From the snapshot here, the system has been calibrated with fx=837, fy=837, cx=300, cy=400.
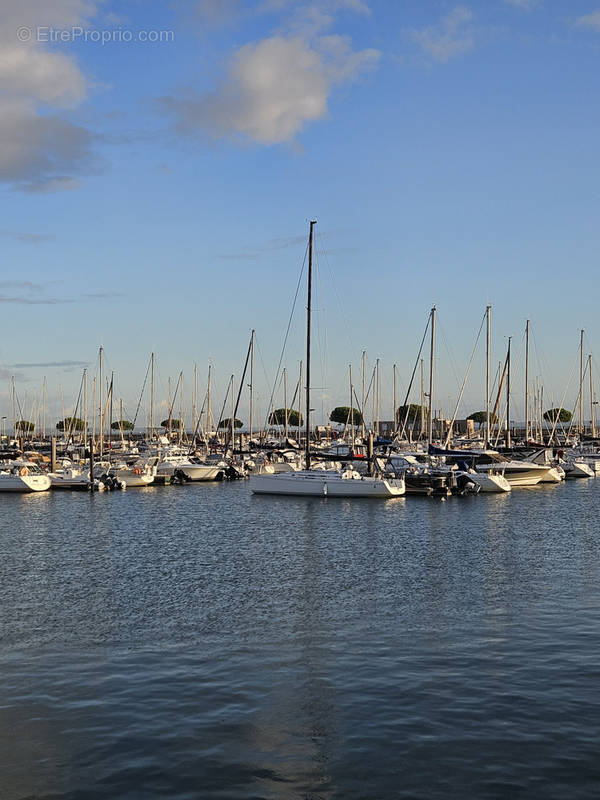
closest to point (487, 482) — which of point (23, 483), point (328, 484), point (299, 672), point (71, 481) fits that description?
point (328, 484)

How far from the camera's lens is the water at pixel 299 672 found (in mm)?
12680

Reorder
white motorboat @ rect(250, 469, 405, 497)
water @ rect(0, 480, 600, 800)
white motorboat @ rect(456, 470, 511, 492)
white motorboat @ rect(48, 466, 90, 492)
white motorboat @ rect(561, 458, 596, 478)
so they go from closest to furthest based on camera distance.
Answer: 1. water @ rect(0, 480, 600, 800)
2. white motorboat @ rect(250, 469, 405, 497)
3. white motorboat @ rect(456, 470, 511, 492)
4. white motorboat @ rect(48, 466, 90, 492)
5. white motorboat @ rect(561, 458, 596, 478)

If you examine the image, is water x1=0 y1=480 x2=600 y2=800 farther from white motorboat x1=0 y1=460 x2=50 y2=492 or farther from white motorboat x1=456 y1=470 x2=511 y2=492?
white motorboat x1=0 y1=460 x2=50 y2=492

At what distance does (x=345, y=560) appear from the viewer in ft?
112

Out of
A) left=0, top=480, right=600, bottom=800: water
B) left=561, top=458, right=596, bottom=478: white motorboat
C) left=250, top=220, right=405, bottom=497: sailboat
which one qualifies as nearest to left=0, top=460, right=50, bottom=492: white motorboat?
left=250, top=220, right=405, bottom=497: sailboat

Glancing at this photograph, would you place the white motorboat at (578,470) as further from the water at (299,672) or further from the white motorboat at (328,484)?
the water at (299,672)

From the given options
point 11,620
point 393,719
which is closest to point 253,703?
point 393,719

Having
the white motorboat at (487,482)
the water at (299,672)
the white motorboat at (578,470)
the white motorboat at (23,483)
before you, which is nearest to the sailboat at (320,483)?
the white motorboat at (487,482)

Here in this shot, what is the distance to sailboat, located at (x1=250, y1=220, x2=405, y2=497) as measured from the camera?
206ft

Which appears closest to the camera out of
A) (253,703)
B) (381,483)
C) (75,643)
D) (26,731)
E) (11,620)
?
(26,731)

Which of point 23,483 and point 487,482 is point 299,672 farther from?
point 23,483

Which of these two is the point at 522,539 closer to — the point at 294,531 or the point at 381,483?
the point at 294,531

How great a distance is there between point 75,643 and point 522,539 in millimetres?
26007

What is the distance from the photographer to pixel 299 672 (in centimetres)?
1761
